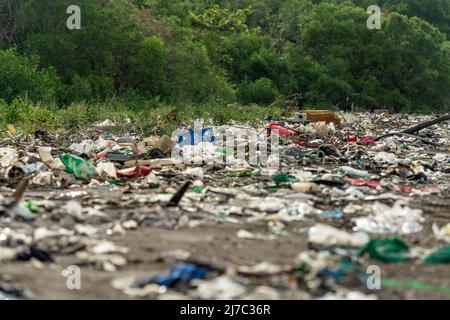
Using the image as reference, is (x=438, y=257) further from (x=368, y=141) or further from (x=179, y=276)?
(x=368, y=141)

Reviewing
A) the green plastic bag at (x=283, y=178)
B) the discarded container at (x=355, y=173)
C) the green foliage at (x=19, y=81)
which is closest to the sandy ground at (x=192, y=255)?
the green plastic bag at (x=283, y=178)

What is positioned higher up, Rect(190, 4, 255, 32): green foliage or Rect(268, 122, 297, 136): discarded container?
Rect(268, 122, 297, 136): discarded container

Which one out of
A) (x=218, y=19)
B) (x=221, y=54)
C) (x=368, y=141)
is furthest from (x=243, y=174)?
(x=218, y=19)

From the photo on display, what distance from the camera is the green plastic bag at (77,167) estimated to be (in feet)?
23.2

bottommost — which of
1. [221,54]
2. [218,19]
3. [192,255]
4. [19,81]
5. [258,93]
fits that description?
[258,93]

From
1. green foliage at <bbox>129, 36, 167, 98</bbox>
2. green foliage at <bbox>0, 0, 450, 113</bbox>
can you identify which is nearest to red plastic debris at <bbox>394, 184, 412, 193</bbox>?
green foliage at <bbox>0, 0, 450, 113</bbox>

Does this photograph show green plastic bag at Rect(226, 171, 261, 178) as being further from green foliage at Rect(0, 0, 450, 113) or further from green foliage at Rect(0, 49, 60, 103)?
green foliage at Rect(0, 49, 60, 103)

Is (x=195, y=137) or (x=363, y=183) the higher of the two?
(x=363, y=183)

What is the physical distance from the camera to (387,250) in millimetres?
4020

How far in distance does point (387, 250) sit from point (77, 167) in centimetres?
392

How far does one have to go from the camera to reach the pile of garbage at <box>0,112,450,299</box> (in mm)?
3561

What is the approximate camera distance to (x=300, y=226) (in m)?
4.85

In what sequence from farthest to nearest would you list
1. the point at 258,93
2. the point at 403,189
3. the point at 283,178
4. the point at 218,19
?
the point at 218,19, the point at 258,93, the point at 283,178, the point at 403,189
